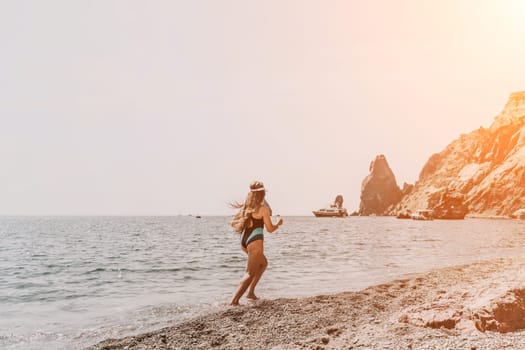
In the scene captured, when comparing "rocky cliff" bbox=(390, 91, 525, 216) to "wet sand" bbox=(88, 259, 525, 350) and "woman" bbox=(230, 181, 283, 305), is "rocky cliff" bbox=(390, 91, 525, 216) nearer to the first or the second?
"woman" bbox=(230, 181, 283, 305)

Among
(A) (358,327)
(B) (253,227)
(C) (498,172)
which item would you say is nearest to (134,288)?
(B) (253,227)

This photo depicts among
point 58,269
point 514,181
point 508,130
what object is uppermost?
point 508,130

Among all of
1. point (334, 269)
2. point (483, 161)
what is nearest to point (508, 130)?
Answer: point (483, 161)

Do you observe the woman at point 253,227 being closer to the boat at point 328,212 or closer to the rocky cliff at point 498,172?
the rocky cliff at point 498,172

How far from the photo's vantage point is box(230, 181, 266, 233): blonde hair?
1015 centimetres

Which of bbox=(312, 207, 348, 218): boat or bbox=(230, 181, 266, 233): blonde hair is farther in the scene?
bbox=(312, 207, 348, 218): boat

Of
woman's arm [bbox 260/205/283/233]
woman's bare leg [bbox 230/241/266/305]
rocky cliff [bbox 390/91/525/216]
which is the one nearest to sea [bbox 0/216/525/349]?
woman's bare leg [bbox 230/241/266/305]

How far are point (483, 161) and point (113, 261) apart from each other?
180 m

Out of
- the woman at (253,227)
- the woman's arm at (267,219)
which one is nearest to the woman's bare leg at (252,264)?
the woman at (253,227)

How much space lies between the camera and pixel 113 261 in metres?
24.3

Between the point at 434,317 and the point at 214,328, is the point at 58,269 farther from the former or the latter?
the point at 434,317

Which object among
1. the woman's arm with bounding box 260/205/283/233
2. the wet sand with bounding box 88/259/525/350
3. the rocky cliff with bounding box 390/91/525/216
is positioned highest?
the rocky cliff with bounding box 390/91/525/216

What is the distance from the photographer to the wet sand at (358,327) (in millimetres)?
6273

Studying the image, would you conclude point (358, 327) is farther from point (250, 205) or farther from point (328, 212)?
point (328, 212)
